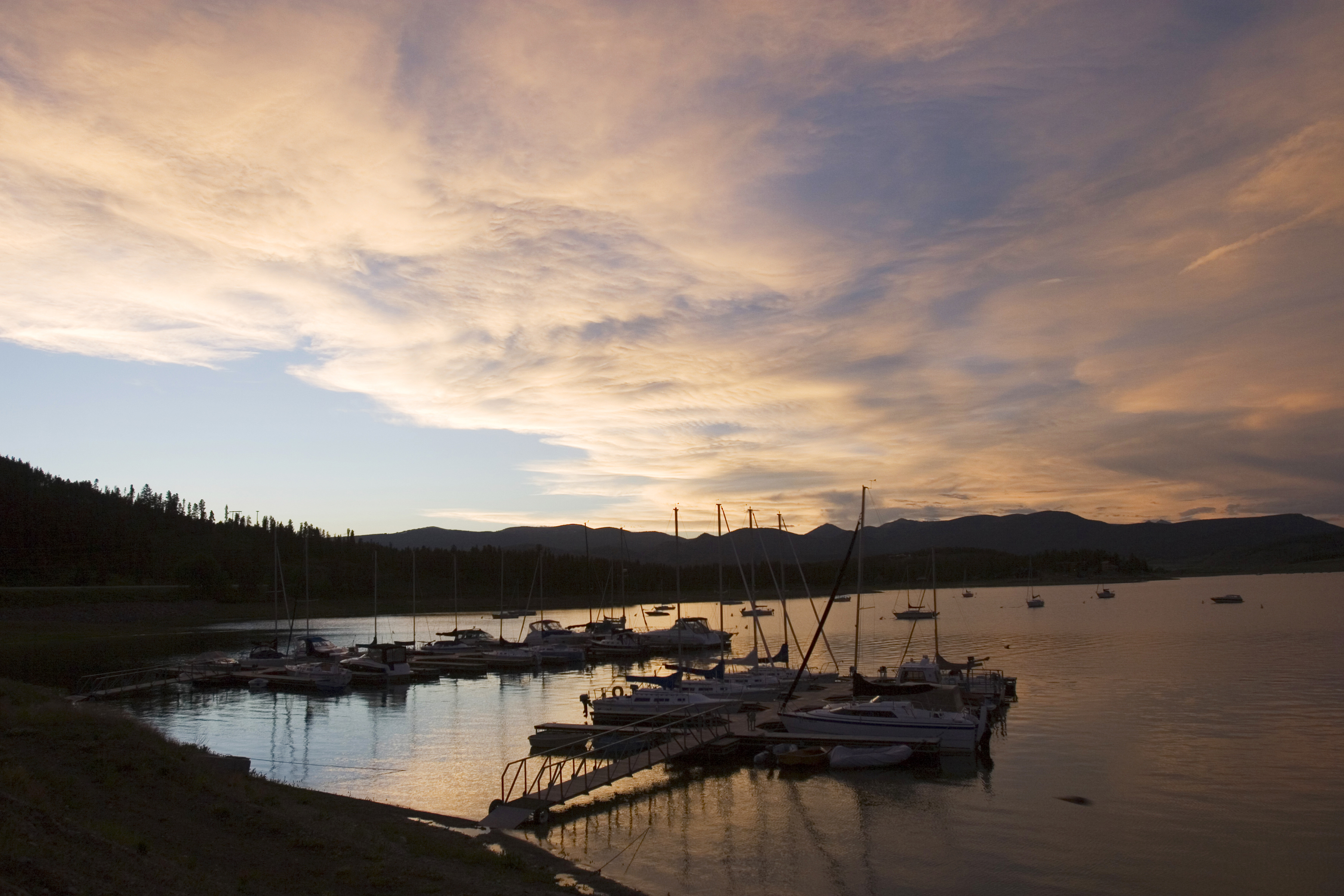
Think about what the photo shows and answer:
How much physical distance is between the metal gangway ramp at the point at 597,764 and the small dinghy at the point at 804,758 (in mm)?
3120

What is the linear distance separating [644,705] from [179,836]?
28.1m

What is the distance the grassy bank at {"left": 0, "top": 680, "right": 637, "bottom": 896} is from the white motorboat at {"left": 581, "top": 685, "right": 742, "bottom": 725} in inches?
753

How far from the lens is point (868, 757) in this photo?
3409 centimetres

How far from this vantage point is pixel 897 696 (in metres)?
40.0

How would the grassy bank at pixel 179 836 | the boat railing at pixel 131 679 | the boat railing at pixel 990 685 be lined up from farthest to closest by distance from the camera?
the boat railing at pixel 131 679
the boat railing at pixel 990 685
the grassy bank at pixel 179 836

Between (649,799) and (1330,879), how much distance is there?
60.3 ft

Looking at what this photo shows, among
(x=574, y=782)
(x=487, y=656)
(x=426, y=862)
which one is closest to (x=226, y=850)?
(x=426, y=862)

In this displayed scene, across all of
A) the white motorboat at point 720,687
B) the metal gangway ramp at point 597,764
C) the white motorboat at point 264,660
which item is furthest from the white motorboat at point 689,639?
the metal gangway ramp at point 597,764

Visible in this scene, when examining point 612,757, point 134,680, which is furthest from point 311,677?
point 612,757

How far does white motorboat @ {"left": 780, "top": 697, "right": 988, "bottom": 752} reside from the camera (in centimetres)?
3556

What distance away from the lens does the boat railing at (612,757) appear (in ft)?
89.5

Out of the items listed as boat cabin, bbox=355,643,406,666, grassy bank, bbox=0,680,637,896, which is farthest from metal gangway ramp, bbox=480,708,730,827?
boat cabin, bbox=355,643,406,666

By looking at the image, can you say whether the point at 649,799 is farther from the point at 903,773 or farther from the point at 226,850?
the point at 226,850

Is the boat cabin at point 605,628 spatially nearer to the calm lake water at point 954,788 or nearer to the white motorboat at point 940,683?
the calm lake water at point 954,788
